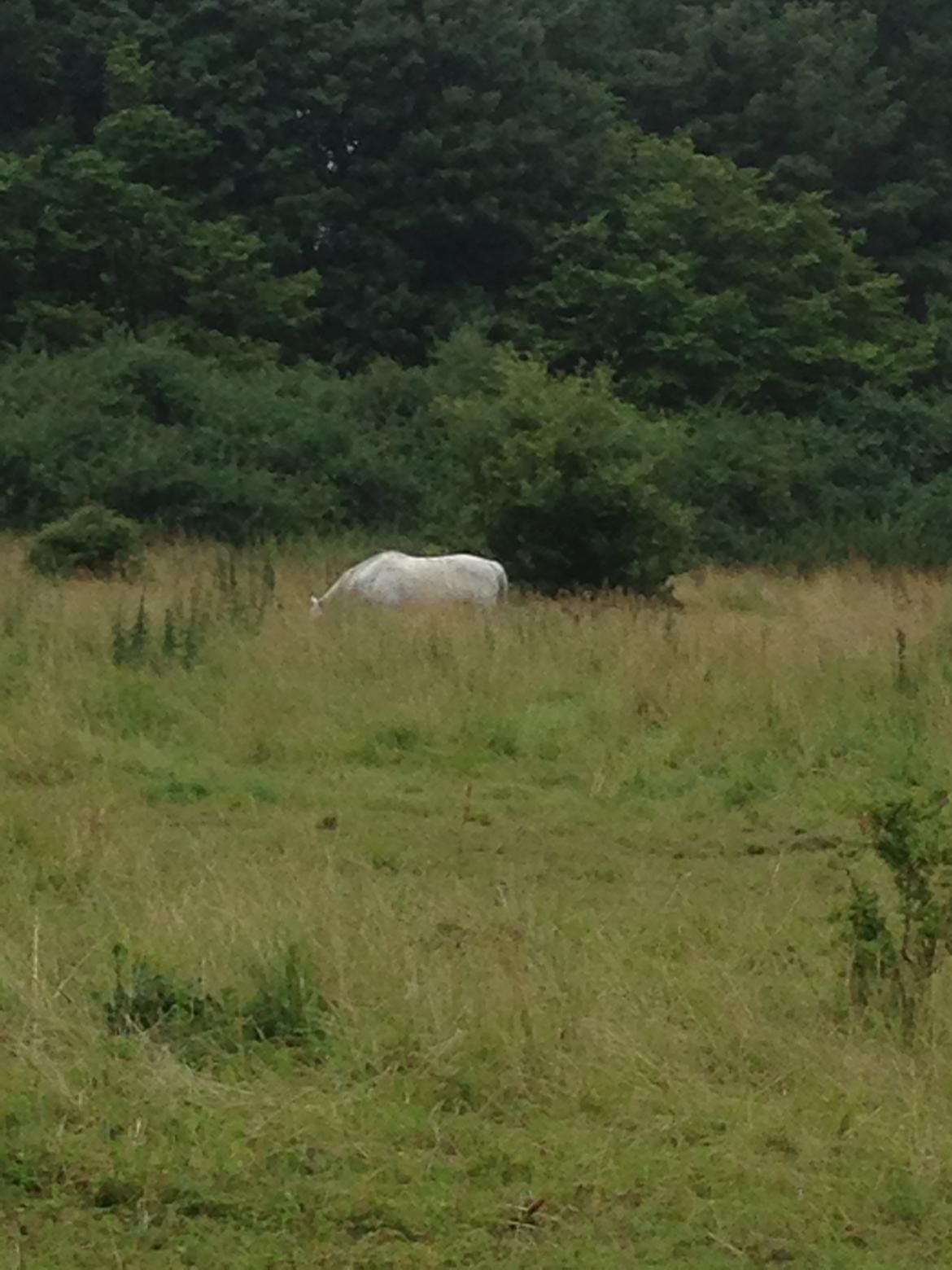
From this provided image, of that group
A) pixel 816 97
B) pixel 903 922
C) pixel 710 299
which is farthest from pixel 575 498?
pixel 816 97

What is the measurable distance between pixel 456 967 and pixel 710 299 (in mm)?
25516

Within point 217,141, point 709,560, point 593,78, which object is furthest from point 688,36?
point 709,560

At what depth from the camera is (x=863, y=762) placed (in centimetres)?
860

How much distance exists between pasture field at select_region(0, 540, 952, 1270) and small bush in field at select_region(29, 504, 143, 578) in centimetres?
675

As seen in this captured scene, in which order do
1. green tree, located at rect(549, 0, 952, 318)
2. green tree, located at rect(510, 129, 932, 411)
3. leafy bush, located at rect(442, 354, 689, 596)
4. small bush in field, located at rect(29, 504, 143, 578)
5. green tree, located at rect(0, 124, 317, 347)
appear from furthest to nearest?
green tree, located at rect(549, 0, 952, 318), green tree, located at rect(510, 129, 932, 411), green tree, located at rect(0, 124, 317, 347), small bush in field, located at rect(29, 504, 143, 578), leafy bush, located at rect(442, 354, 689, 596)

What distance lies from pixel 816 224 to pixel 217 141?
1085 cm

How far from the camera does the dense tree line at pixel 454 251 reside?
25.5m

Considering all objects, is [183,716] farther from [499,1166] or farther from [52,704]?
[499,1166]

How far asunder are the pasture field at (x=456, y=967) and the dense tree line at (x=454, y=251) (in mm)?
14382

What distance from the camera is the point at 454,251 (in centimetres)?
3161

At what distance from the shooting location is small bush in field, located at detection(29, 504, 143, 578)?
17.1 meters

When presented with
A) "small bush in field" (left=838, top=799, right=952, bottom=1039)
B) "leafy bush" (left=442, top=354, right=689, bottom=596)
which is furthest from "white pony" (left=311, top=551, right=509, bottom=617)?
"small bush in field" (left=838, top=799, right=952, bottom=1039)

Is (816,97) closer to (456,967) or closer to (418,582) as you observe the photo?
(418,582)

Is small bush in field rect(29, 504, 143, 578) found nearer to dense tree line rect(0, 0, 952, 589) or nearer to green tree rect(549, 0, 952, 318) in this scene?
dense tree line rect(0, 0, 952, 589)
